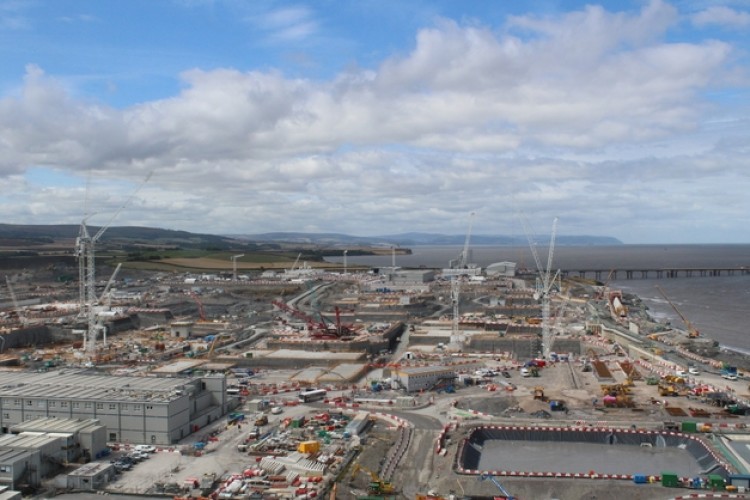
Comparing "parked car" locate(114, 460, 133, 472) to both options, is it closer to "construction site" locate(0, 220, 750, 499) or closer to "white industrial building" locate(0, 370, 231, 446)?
"construction site" locate(0, 220, 750, 499)

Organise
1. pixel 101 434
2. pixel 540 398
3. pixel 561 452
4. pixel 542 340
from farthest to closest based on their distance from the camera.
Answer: pixel 542 340 → pixel 540 398 → pixel 561 452 → pixel 101 434

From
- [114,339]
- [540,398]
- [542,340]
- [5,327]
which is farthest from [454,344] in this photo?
[5,327]

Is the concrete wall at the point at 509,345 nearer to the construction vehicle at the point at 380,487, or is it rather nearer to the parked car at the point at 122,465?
the construction vehicle at the point at 380,487

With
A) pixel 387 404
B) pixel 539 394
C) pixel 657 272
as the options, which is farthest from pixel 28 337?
pixel 657 272

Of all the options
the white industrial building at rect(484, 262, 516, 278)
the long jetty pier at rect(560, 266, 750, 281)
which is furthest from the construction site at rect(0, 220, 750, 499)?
the long jetty pier at rect(560, 266, 750, 281)

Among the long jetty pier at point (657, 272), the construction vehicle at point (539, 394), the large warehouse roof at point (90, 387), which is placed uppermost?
Result: the long jetty pier at point (657, 272)

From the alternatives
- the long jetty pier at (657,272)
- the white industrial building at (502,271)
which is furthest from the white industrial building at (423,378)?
the long jetty pier at (657,272)

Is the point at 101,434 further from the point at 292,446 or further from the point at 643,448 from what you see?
the point at 643,448
